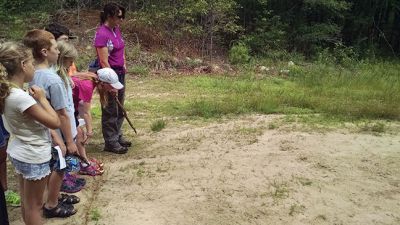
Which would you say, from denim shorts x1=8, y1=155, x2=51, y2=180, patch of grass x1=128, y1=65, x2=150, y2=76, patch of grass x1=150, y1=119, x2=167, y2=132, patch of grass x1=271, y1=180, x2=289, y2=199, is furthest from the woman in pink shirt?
patch of grass x1=128, y1=65, x2=150, y2=76

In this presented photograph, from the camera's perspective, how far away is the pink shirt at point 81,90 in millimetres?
4297

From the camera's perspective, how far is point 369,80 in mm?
9930

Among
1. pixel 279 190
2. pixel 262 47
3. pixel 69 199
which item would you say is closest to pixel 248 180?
pixel 279 190

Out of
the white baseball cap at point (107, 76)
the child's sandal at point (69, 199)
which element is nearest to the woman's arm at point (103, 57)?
the white baseball cap at point (107, 76)

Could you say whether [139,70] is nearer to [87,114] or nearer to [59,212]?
[87,114]

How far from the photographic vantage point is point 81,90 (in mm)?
4328

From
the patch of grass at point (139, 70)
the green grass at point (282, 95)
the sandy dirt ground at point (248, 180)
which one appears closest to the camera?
the sandy dirt ground at point (248, 180)

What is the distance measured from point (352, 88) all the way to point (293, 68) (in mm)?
3160

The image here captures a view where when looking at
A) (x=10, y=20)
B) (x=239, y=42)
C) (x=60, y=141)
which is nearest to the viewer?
(x=60, y=141)

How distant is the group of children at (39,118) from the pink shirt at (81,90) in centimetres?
28

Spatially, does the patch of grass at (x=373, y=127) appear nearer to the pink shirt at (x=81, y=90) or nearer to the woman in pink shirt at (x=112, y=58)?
the woman in pink shirt at (x=112, y=58)

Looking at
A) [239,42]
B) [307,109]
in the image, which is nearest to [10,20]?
[239,42]

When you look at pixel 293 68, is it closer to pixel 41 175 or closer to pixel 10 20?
pixel 10 20

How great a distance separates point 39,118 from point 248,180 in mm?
2397
